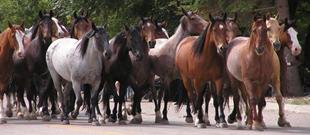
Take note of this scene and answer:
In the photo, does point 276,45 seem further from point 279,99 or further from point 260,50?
point 279,99

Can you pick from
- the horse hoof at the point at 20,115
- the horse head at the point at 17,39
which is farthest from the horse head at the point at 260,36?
the horse hoof at the point at 20,115

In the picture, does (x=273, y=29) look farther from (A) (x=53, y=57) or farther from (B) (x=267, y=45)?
(A) (x=53, y=57)

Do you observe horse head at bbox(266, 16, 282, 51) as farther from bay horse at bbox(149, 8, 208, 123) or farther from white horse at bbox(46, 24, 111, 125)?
white horse at bbox(46, 24, 111, 125)

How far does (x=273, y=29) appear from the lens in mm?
16422

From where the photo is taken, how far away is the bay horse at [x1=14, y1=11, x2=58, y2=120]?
19734 mm

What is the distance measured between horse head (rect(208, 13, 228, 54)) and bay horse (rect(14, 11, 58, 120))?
4716mm

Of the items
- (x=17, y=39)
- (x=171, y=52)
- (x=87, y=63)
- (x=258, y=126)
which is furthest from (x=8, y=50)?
(x=258, y=126)

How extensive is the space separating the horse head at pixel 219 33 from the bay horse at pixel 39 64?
472 cm

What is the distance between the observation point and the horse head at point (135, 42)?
18406 millimetres

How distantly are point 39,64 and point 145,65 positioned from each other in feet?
9.49

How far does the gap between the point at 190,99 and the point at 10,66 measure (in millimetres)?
4593

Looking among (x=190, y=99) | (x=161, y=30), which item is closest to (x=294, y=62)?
(x=161, y=30)

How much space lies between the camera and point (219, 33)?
1694cm

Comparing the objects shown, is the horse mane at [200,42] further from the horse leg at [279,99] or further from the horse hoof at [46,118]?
the horse hoof at [46,118]
